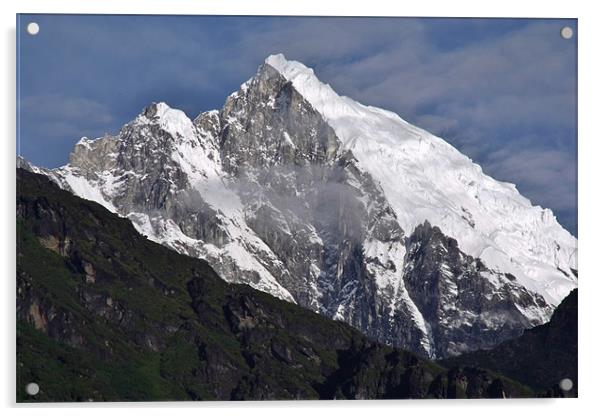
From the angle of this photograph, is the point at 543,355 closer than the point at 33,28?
No

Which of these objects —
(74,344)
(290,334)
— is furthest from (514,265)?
(74,344)

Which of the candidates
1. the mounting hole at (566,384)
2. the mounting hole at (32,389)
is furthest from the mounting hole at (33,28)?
the mounting hole at (566,384)

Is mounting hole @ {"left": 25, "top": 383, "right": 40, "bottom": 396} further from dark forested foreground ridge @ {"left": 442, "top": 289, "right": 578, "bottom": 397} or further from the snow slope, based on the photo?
dark forested foreground ridge @ {"left": 442, "top": 289, "right": 578, "bottom": 397}

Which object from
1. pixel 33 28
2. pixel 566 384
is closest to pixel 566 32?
pixel 566 384

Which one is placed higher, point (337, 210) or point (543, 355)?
point (337, 210)

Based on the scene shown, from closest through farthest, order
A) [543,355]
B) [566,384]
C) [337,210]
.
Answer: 1. [566,384]
2. [543,355]
3. [337,210]

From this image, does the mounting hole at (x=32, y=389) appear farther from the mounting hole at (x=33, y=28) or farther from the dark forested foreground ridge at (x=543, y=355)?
the dark forested foreground ridge at (x=543, y=355)

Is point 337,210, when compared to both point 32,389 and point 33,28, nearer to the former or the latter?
point 33,28
